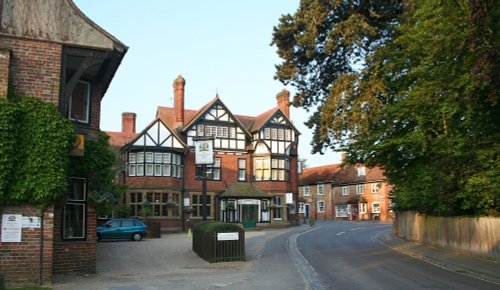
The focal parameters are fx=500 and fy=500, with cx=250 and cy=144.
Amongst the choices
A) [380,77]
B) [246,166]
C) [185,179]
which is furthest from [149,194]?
[380,77]

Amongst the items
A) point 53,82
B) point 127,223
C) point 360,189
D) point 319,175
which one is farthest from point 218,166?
point 53,82

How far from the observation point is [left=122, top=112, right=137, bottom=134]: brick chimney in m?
54.3

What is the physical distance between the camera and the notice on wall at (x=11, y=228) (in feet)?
41.0

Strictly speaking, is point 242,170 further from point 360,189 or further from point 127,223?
point 360,189

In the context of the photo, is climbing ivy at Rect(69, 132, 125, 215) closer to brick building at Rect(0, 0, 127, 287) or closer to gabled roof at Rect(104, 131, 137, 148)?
brick building at Rect(0, 0, 127, 287)

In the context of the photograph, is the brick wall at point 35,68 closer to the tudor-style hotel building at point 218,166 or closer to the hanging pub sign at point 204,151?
the hanging pub sign at point 204,151

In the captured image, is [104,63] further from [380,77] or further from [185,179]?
[185,179]

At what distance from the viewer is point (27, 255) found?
→ 12.7 metres

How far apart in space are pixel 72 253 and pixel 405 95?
13919 mm

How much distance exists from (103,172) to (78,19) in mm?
4836

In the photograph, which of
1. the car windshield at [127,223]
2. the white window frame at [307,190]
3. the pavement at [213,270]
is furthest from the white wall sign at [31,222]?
the white window frame at [307,190]

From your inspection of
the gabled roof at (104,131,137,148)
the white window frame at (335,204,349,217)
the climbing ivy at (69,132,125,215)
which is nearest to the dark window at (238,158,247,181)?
the gabled roof at (104,131,137,148)

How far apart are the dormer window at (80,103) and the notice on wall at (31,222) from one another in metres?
4.04

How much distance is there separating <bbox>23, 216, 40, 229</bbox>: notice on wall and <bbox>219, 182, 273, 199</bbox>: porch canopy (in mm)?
30241
